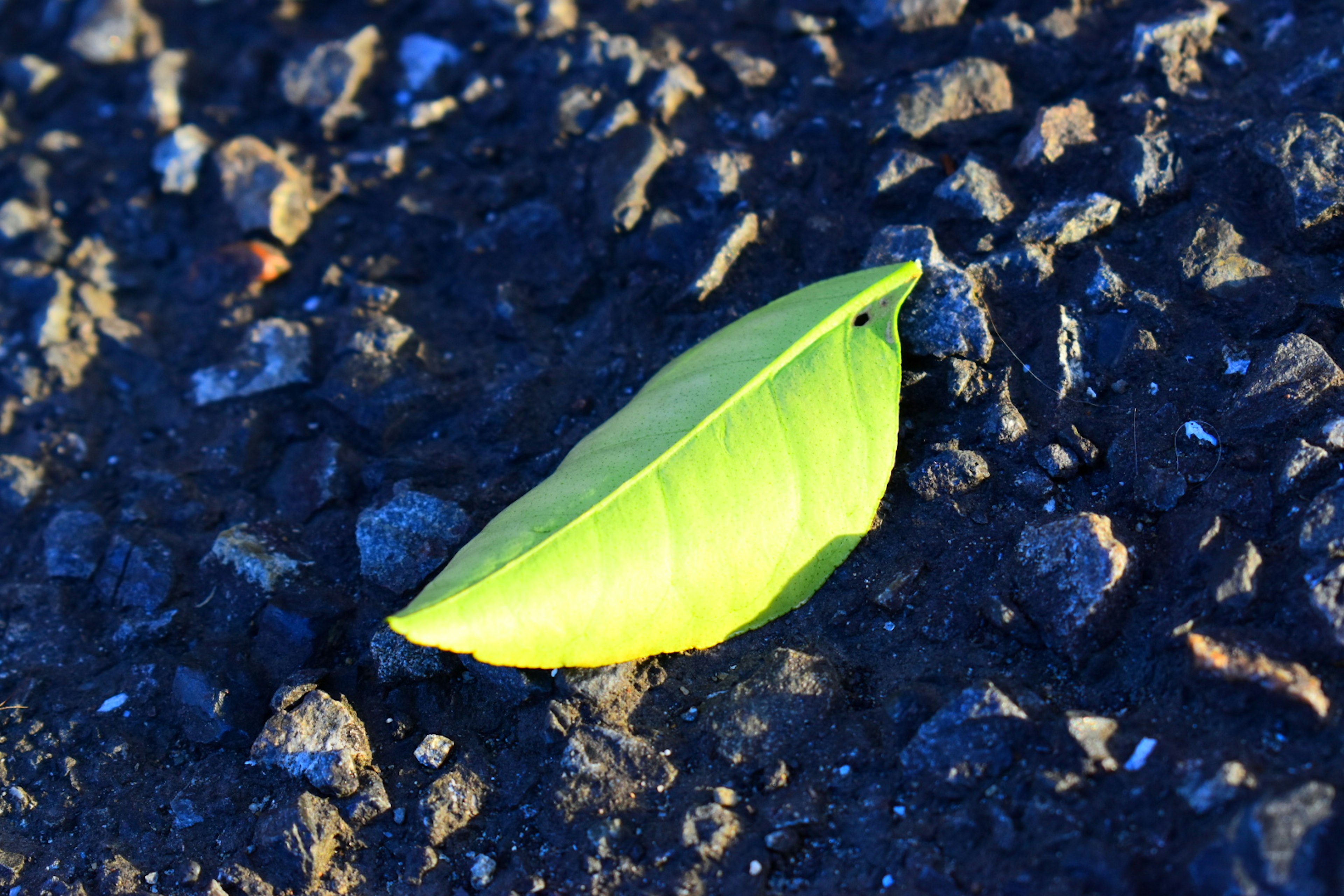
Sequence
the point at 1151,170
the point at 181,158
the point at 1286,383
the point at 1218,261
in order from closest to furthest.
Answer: the point at 1286,383 → the point at 1218,261 → the point at 1151,170 → the point at 181,158

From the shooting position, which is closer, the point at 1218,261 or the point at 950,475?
the point at 950,475

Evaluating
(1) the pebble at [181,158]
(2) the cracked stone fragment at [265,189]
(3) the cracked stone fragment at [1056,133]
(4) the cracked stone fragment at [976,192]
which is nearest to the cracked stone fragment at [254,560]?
(2) the cracked stone fragment at [265,189]

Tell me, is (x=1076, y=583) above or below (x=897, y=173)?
below

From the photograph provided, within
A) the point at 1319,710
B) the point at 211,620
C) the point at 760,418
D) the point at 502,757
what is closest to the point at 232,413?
the point at 211,620

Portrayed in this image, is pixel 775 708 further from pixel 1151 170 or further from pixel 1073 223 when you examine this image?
pixel 1151 170

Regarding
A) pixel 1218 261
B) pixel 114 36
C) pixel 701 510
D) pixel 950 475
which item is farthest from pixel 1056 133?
pixel 114 36

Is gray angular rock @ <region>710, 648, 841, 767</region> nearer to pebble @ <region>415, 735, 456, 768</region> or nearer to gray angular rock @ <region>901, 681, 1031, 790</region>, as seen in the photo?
gray angular rock @ <region>901, 681, 1031, 790</region>

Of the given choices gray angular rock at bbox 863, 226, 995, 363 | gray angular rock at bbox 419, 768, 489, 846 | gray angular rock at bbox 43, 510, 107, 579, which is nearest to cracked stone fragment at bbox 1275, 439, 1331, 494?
gray angular rock at bbox 863, 226, 995, 363
